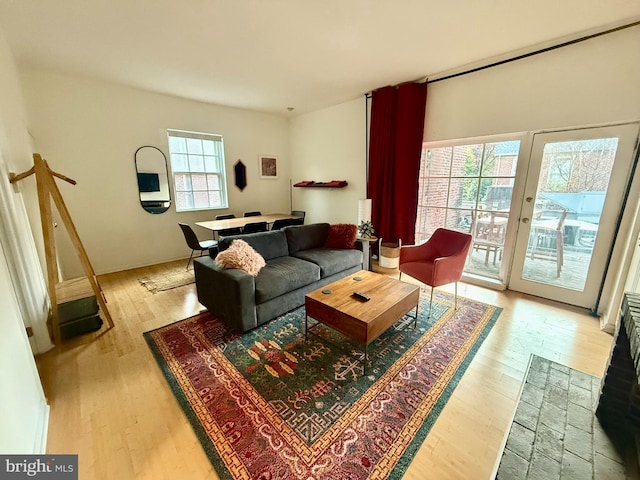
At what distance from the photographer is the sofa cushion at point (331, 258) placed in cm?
296

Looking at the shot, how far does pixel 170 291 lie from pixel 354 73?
144 inches

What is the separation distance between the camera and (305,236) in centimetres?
344

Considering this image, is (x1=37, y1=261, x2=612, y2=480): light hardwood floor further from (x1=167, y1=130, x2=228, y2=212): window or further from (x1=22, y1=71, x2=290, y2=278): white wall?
(x1=167, y1=130, x2=228, y2=212): window

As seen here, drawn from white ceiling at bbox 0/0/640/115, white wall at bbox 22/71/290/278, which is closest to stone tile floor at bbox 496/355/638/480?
white ceiling at bbox 0/0/640/115

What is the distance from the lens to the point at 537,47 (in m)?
2.66

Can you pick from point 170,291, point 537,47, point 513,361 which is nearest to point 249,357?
point 170,291

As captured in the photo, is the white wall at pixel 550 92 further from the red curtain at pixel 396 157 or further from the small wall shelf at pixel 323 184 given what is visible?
the small wall shelf at pixel 323 184

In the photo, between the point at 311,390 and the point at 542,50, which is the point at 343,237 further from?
the point at 542,50

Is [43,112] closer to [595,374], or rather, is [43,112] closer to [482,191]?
[482,191]

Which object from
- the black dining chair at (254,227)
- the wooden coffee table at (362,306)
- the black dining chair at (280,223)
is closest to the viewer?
the wooden coffee table at (362,306)

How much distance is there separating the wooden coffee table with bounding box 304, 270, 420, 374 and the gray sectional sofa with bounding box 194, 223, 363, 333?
1.39ft

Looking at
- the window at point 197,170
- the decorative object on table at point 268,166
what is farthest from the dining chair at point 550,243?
the window at point 197,170

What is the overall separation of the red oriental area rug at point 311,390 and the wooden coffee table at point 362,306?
0.22 m

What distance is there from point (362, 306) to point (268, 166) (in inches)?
175
